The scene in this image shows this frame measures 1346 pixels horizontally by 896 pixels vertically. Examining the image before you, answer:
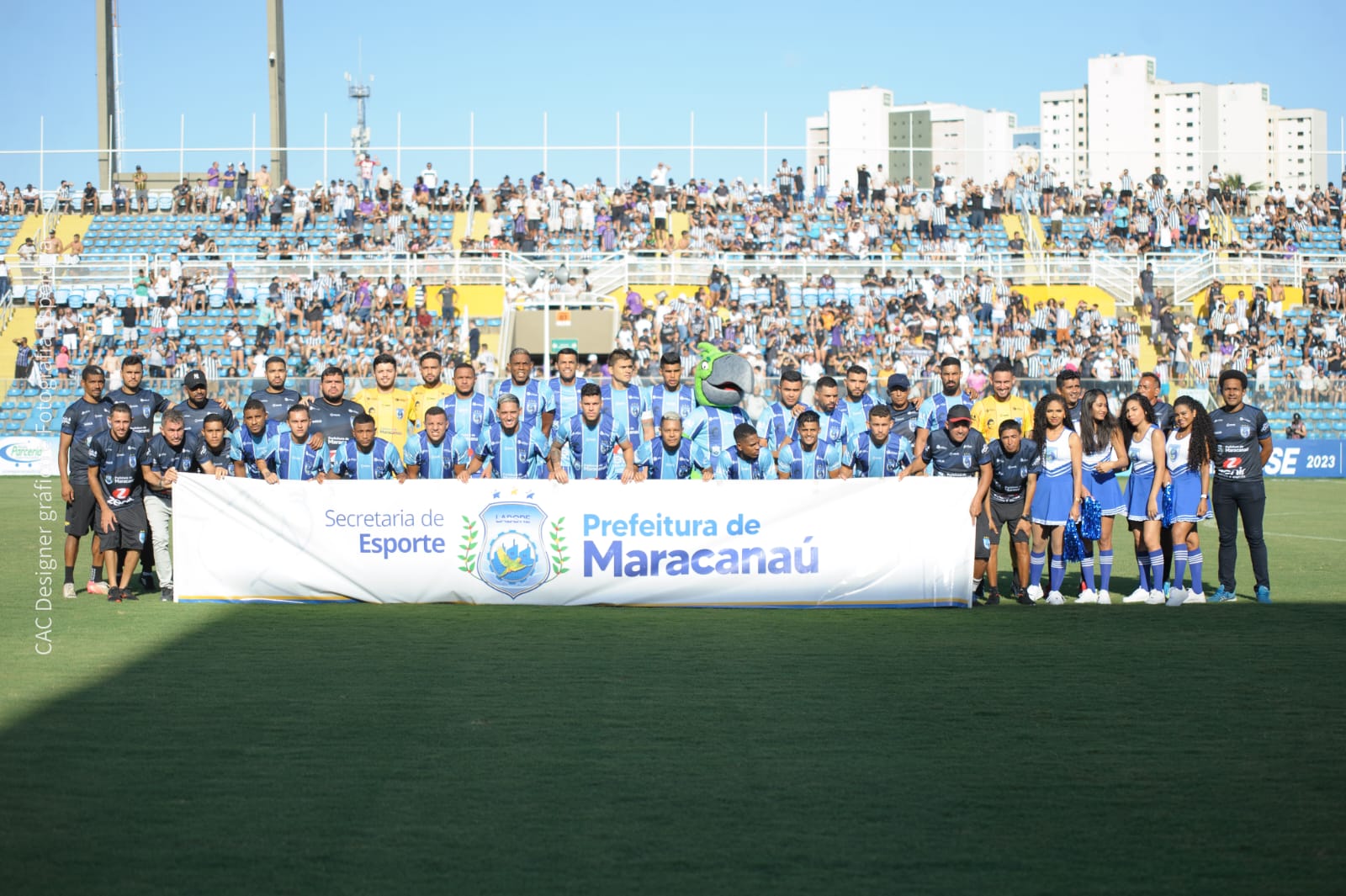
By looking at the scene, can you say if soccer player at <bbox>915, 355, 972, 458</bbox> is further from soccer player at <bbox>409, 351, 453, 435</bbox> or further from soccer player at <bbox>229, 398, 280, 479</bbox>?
soccer player at <bbox>229, 398, 280, 479</bbox>

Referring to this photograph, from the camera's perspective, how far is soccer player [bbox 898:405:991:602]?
10516mm

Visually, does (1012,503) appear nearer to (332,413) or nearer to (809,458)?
(809,458)

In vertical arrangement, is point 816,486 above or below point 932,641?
above

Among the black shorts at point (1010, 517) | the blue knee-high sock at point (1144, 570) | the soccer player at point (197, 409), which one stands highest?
the soccer player at point (197, 409)

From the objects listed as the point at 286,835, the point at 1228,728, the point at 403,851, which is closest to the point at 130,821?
the point at 286,835

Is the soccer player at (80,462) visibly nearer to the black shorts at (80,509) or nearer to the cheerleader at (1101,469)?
the black shorts at (80,509)

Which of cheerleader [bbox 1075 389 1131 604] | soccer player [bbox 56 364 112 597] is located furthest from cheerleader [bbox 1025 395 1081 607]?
soccer player [bbox 56 364 112 597]

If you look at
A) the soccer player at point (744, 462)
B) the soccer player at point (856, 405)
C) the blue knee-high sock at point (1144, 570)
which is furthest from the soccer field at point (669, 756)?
the soccer player at point (856, 405)

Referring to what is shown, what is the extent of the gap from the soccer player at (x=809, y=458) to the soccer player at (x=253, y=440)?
4.03m

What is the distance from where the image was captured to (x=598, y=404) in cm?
1092

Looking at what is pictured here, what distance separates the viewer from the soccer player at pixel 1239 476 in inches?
428

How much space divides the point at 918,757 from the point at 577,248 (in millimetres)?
29482

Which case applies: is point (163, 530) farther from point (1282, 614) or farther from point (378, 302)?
point (378, 302)

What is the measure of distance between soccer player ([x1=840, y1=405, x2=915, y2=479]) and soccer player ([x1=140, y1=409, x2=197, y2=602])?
5.19m
